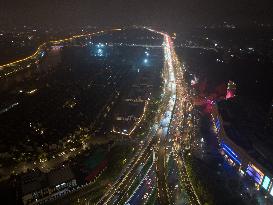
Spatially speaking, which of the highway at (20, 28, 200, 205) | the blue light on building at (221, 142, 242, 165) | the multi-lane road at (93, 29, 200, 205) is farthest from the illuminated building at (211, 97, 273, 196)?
the multi-lane road at (93, 29, 200, 205)

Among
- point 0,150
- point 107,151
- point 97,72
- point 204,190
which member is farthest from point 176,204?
point 97,72

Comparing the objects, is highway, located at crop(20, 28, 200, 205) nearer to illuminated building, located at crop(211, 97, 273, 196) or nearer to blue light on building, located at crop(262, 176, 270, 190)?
illuminated building, located at crop(211, 97, 273, 196)

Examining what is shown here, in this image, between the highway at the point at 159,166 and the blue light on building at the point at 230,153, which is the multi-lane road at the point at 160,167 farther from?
the blue light on building at the point at 230,153

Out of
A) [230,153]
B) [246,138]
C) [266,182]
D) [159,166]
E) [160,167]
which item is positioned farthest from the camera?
[246,138]

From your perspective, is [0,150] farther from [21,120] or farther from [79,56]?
[79,56]

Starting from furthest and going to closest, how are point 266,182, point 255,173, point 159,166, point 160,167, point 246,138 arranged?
1. point 246,138
2. point 159,166
3. point 160,167
4. point 255,173
5. point 266,182

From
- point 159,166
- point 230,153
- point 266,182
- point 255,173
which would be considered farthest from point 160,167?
point 266,182

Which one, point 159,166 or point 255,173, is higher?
point 255,173

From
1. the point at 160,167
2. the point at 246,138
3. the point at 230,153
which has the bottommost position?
the point at 160,167

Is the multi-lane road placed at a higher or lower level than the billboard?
lower

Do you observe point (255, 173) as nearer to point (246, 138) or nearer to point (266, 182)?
point (266, 182)

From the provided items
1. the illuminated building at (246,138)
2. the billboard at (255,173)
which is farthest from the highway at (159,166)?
the billboard at (255,173)
